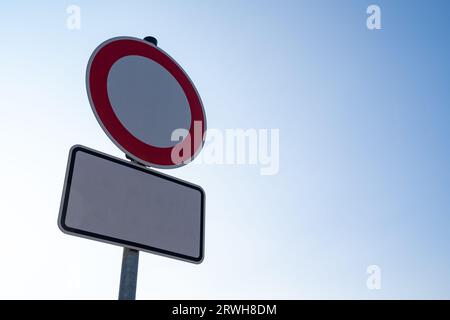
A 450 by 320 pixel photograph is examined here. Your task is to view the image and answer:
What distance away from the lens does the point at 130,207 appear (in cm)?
137

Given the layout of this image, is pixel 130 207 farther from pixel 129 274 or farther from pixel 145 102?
pixel 145 102

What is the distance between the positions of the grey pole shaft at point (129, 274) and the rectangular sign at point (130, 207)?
3 cm

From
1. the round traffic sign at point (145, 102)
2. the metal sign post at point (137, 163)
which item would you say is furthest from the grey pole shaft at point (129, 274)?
the round traffic sign at point (145, 102)

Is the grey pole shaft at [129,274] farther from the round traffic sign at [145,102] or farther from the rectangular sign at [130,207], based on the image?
the round traffic sign at [145,102]

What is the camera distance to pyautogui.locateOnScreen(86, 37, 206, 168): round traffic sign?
154cm

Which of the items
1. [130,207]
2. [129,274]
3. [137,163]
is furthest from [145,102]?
[129,274]

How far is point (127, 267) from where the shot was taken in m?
1.29

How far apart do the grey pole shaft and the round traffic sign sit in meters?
0.37

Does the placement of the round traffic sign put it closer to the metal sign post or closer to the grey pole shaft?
the metal sign post

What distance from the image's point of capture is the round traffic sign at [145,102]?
5.04 feet

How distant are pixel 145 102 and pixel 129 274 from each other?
2.40 feet
